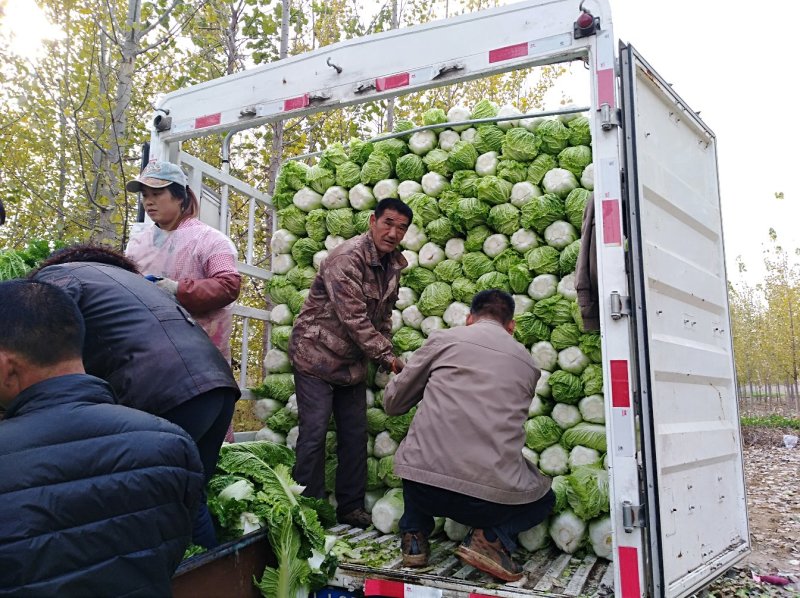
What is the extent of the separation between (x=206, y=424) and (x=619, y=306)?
1832 millimetres

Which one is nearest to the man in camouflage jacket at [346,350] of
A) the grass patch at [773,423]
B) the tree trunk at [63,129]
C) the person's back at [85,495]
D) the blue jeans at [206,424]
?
the blue jeans at [206,424]

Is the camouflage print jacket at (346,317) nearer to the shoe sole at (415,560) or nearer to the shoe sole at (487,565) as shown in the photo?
the shoe sole at (415,560)

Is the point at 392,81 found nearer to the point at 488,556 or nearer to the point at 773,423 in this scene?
the point at 488,556

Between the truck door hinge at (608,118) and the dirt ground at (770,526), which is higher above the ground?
the truck door hinge at (608,118)

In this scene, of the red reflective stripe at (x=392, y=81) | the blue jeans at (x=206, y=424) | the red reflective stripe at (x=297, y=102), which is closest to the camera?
the blue jeans at (x=206, y=424)

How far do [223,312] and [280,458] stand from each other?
3.53ft

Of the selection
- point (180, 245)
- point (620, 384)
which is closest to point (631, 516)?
point (620, 384)

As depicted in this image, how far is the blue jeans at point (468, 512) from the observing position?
313cm

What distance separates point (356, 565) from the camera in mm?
3059

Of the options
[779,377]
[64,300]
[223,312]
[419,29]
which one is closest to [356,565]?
[223,312]

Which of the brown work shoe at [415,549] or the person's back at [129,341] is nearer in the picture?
the person's back at [129,341]

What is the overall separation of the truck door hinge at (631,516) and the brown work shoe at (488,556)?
680 mm

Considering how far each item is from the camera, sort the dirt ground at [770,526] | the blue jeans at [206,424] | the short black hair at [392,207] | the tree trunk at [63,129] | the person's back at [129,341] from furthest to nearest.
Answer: the tree trunk at [63,129], the short black hair at [392,207], the dirt ground at [770,526], the blue jeans at [206,424], the person's back at [129,341]

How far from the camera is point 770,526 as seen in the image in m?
6.06
